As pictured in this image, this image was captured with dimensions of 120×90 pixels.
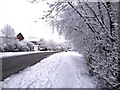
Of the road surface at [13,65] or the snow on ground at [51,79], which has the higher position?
the road surface at [13,65]

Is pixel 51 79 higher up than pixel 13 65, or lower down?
lower down

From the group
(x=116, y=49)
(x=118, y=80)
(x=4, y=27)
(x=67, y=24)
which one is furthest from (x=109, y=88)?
(x=4, y=27)

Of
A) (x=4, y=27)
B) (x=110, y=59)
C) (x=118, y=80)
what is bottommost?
(x=118, y=80)

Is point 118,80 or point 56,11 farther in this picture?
point 56,11

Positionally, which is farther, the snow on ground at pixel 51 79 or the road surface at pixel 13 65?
the road surface at pixel 13 65

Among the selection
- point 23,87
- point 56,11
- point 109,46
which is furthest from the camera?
point 56,11

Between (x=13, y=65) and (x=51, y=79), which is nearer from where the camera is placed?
(x=51, y=79)

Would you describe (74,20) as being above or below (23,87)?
above

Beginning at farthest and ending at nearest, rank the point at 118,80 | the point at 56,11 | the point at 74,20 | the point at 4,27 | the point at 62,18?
the point at 4,27, the point at 62,18, the point at 74,20, the point at 56,11, the point at 118,80

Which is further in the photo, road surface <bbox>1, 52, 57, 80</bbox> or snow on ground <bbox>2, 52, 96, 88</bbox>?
road surface <bbox>1, 52, 57, 80</bbox>

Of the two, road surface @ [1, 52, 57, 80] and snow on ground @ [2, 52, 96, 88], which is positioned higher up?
road surface @ [1, 52, 57, 80]

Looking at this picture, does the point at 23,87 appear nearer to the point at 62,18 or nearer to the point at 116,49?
the point at 116,49

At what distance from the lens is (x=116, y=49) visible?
27.1ft

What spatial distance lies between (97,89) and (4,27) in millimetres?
69610
